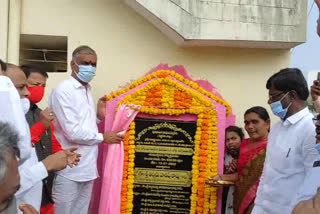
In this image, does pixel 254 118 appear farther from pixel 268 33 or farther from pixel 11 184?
pixel 11 184

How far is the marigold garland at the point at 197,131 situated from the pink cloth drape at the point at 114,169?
65 mm

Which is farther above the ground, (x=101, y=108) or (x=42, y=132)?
(x=101, y=108)

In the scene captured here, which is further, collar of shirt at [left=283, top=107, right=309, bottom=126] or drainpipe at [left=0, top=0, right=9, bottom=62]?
drainpipe at [left=0, top=0, right=9, bottom=62]

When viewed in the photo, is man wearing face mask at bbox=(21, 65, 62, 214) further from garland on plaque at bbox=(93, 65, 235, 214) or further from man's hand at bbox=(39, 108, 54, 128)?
garland on plaque at bbox=(93, 65, 235, 214)

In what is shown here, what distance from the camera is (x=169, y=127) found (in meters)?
4.96

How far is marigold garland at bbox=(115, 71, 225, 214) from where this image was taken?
491 centimetres

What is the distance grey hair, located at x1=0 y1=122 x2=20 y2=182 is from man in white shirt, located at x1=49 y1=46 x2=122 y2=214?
2.32 m

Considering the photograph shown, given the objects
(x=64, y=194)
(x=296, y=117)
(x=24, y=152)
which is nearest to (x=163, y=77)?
(x=64, y=194)

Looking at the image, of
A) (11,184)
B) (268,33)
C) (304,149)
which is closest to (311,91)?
(304,149)

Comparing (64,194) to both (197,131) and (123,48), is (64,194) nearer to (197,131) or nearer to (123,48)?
(197,131)

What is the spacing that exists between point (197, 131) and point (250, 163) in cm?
82

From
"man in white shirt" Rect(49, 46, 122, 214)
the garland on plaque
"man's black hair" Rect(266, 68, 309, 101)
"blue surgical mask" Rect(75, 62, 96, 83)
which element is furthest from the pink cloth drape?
"man's black hair" Rect(266, 68, 309, 101)

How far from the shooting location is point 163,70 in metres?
5.04

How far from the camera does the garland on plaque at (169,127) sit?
489cm
